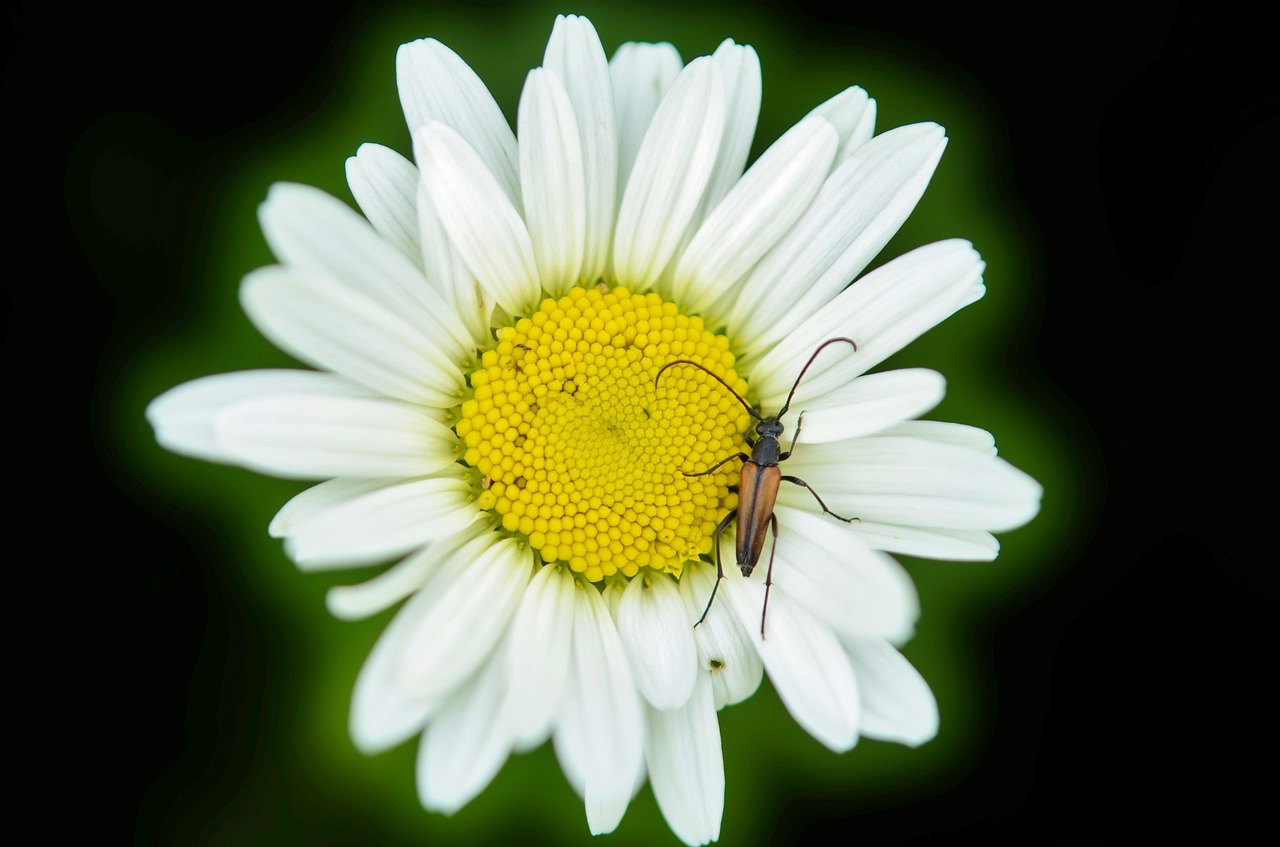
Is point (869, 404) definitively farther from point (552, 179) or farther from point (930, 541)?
point (552, 179)

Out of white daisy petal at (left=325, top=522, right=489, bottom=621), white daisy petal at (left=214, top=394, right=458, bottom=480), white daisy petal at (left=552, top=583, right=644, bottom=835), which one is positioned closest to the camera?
white daisy petal at (left=325, top=522, right=489, bottom=621)

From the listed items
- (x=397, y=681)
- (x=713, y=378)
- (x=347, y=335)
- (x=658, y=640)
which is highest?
(x=713, y=378)

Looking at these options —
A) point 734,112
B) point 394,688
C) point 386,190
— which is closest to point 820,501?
point 734,112

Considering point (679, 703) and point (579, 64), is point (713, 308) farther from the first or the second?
point (679, 703)

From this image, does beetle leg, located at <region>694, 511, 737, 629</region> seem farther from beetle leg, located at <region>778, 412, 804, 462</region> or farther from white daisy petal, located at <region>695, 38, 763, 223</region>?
white daisy petal, located at <region>695, 38, 763, 223</region>

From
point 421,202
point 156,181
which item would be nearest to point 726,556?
point 421,202

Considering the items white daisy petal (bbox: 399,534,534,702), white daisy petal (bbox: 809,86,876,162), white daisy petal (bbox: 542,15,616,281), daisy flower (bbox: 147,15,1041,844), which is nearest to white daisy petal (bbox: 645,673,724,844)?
daisy flower (bbox: 147,15,1041,844)
